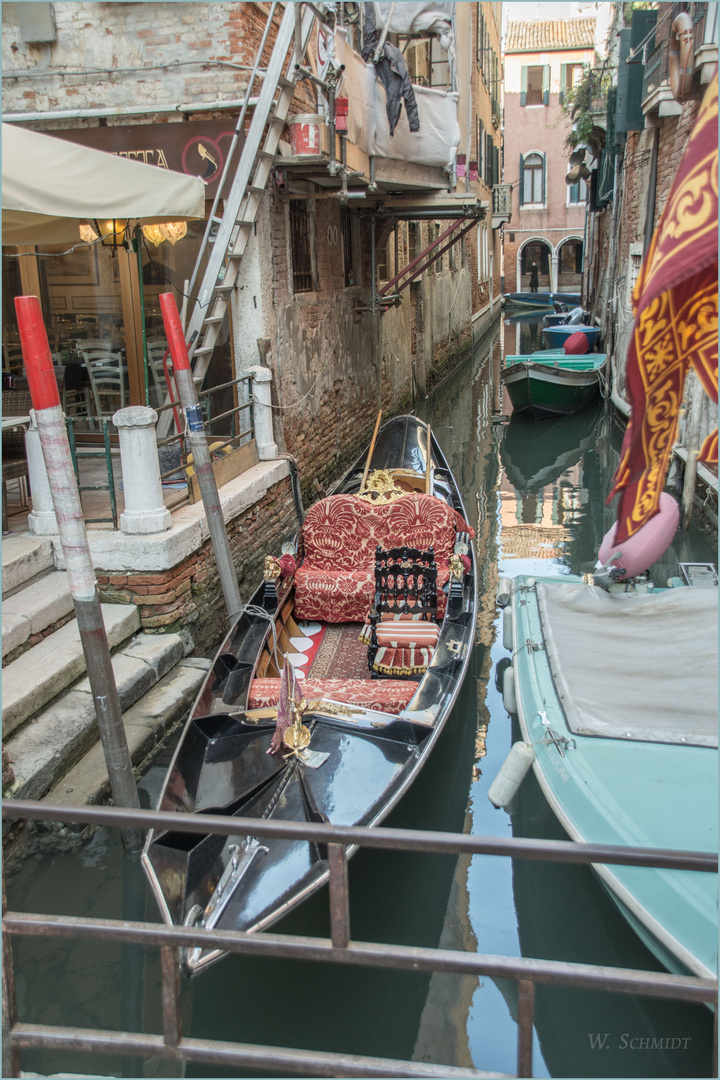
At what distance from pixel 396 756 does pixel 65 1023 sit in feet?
4.56

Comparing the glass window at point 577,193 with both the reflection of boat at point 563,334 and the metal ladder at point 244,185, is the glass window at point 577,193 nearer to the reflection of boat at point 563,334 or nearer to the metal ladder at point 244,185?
the reflection of boat at point 563,334

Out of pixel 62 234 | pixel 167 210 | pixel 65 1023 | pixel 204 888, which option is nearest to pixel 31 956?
pixel 65 1023

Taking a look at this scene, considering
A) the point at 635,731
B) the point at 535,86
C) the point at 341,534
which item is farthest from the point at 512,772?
the point at 535,86

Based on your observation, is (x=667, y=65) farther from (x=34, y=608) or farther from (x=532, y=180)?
(x=532, y=180)

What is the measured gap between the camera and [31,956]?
2.99m

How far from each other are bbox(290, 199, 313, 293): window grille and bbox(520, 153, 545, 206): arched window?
2510cm

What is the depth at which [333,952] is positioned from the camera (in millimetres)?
1571

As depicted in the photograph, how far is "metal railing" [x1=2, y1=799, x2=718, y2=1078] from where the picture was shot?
1.43 meters

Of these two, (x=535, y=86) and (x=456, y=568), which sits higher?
(x=535, y=86)

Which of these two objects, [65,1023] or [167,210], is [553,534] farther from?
[65,1023]

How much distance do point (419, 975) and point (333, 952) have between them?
5.53 feet

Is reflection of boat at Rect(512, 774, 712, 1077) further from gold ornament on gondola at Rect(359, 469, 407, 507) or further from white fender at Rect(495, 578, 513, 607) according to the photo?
gold ornament on gondola at Rect(359, 469, 407, 507)

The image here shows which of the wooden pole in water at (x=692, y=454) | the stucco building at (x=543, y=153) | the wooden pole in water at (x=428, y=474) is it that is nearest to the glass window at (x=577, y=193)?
the stucco building at (x=543, y=153)

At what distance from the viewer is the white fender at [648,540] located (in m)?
1.48
